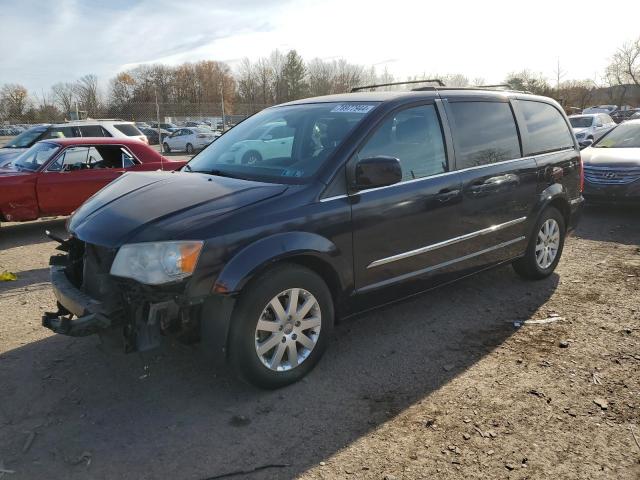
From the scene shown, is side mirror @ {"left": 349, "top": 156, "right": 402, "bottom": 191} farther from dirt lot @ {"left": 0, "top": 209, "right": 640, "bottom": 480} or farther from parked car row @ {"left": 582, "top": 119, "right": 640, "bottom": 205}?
parked car row @ {"left": 582, "top": 119, "right": 640, "bottom": 205}

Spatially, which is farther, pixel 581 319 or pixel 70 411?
pixel 581 319

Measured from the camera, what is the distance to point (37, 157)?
Answer: 8172 mm

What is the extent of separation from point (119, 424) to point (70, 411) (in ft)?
1.23

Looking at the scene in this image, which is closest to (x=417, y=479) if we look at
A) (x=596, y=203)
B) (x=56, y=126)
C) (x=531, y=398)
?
(x=531, y=398)

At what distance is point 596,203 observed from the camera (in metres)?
8.77

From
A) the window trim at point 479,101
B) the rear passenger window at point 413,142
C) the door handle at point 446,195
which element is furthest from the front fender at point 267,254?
the window trim at point 479,101

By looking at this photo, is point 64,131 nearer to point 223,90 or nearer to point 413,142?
point 413,142

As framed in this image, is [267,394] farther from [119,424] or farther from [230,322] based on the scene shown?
[119,424]

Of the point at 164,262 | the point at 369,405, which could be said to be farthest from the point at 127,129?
the point at 369,405

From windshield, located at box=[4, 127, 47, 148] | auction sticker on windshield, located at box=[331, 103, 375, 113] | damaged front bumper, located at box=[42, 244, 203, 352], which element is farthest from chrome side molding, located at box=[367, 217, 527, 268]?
windshield, located at box=[4, 127, 47, 148]

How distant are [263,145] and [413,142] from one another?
1198 millimetres

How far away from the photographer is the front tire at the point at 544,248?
5211 millimetres

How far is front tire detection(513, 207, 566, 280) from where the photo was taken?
5.21 metres

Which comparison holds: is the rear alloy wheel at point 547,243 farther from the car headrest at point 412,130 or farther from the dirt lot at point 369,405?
the car headrest at point 412,130
